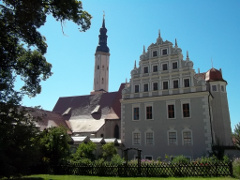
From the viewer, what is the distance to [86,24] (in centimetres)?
1412

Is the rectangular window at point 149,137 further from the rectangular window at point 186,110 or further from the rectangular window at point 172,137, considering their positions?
the rectangular window at point 186,110

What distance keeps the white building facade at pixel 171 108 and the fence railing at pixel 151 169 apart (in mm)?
9130

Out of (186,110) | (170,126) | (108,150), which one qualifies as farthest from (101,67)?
(186,110)

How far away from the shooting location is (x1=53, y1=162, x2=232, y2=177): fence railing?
45.1ft

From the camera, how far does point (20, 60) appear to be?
15375 mm

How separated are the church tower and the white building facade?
2840 cm

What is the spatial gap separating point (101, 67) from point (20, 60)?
41701mm

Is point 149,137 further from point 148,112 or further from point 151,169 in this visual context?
point 151,169

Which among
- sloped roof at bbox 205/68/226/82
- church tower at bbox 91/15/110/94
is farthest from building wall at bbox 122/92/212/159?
church tower at bbox 91/15/110/94

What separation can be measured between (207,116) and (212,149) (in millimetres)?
3171

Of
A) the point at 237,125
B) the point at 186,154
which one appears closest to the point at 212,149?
the point at 186,154

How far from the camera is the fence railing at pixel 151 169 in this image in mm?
13758

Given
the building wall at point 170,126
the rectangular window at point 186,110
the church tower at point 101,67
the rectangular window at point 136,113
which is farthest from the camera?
the church tower at point 101,67

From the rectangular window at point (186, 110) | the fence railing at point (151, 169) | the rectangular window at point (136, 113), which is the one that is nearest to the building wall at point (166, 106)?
the rectangular window at point (186, 110)
